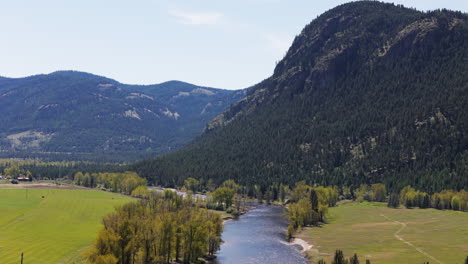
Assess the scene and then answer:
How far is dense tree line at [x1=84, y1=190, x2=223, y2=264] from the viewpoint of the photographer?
334 ft

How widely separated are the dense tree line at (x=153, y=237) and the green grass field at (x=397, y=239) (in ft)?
111

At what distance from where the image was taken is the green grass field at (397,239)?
420 feet

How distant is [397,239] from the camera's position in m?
156

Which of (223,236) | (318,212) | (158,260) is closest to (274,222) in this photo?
(318,212)

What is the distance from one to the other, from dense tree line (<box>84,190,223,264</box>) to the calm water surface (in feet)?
25.8

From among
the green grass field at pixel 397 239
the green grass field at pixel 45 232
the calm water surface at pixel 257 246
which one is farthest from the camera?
the calm water surface at pixel 257 246

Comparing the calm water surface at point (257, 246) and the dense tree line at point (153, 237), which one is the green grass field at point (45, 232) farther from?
the calm water surface at point (257, 246)

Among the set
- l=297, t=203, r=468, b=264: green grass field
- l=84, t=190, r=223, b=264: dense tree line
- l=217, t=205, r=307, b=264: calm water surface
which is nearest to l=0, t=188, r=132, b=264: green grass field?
l=84, t=190, r=223, b=264: dense tree line

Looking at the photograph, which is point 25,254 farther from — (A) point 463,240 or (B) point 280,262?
(A) point 463,240

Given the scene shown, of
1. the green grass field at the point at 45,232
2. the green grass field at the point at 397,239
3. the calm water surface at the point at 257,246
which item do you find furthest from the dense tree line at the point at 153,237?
the green grass field at the point at 397,239

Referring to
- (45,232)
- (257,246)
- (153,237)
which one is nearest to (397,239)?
(257,246)

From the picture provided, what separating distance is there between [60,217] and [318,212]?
106069mm

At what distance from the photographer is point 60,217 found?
174625 mm

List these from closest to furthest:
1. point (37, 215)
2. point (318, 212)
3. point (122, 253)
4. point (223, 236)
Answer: point (122, 253)
point (223, 236)
point (37, 215)
point (318, 212)
